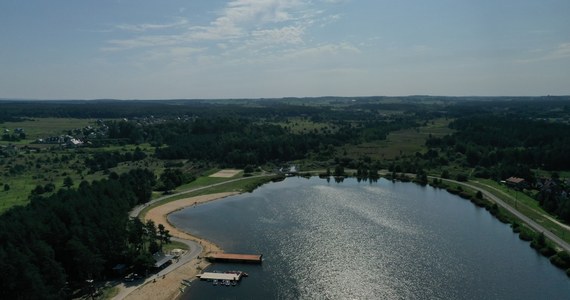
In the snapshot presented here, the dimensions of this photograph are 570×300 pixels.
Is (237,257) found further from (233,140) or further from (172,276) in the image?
(233,140)

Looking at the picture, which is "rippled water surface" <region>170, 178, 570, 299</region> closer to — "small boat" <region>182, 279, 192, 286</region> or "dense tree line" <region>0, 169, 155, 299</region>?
"small boat" <region>182, 279, 192, 286</region>

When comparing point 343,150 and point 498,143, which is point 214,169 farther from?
point 498,143

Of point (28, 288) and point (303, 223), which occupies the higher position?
point (28, 288)

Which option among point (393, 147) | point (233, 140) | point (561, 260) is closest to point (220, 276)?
point (561, 260)

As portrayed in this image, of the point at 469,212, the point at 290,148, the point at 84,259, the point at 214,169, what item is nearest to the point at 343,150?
the point at 290,148

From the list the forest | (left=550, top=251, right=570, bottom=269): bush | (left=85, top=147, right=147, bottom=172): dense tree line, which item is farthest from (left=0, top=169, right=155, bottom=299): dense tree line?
(left=85, top=147, right=147, bottom=172): dense tree line

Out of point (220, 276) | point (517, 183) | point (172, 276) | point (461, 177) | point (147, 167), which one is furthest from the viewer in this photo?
point (147, 167)
